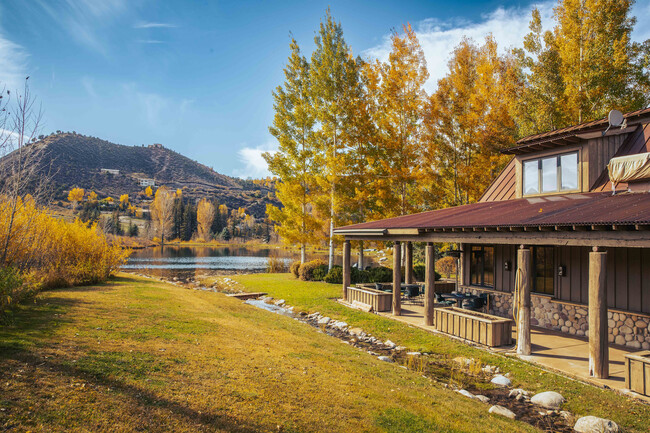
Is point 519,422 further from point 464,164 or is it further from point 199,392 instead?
point 464,164

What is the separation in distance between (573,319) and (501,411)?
632 centimetres

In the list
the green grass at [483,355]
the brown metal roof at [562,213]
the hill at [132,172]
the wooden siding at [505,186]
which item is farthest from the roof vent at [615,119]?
the hill at [132,172]

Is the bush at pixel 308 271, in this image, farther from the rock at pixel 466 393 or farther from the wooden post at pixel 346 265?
the rock at pixel 466 393

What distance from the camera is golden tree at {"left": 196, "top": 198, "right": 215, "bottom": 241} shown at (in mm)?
86838

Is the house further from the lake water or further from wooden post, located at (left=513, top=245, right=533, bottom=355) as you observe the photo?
the lake water

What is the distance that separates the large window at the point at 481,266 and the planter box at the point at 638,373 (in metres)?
7.06

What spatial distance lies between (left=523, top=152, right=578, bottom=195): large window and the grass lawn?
24.3 ft

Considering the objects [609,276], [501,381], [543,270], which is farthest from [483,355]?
[543,270]

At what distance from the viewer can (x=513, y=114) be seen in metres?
20.0

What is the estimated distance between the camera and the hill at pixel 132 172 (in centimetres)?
11725

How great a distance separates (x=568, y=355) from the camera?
905cm

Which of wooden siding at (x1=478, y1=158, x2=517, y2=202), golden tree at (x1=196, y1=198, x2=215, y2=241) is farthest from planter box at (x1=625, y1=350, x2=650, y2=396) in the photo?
golden tree at (x1=196, y1=198, x2=215, y2=241)

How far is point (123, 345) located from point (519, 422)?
6834mm

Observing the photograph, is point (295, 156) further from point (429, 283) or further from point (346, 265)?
point (429, 283)
